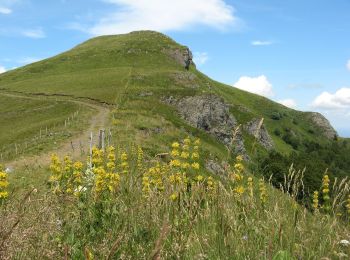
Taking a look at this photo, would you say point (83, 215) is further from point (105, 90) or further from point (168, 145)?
point (105, 90)

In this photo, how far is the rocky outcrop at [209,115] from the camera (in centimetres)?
7381

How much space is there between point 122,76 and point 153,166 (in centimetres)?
7932

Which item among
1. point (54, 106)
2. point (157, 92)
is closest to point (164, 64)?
point (157, 92)

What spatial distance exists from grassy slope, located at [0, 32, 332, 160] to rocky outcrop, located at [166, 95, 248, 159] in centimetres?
183

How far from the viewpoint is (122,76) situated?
3423 inches

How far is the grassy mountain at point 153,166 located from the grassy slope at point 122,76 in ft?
1.29

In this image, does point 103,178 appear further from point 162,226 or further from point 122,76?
point 122,76

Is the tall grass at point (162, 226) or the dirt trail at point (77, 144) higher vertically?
the tall grass at point (162, 226)

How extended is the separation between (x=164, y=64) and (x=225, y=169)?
10538 cm

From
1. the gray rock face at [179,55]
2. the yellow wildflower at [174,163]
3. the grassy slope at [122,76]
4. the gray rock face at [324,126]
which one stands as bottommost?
the gray rock face at [324,126]

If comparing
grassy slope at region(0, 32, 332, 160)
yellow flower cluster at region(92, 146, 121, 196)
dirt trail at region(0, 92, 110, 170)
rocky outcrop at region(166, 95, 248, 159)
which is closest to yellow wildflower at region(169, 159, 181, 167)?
yellow flower cluster at region(92, 146, 121, 196)

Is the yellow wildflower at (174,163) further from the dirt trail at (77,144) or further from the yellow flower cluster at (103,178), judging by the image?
the dirt trail at (77,144)

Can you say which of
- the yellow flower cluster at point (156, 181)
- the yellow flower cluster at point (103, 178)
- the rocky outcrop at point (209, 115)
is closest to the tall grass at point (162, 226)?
the yellow flower cluster at point (103, 178)

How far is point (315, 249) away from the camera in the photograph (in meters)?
3.84
